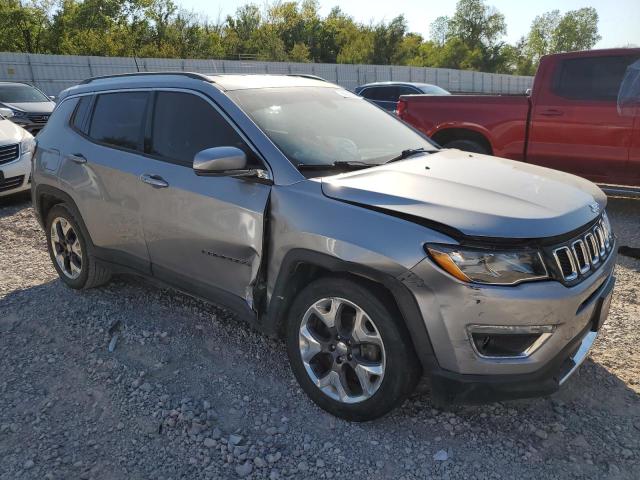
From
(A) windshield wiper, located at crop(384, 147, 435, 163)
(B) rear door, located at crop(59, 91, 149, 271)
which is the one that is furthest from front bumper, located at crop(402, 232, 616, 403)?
(B) rear door, located at crop(59, 91, 149, 271)

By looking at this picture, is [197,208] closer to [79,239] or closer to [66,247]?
[79,239]

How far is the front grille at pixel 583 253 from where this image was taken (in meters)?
2.36

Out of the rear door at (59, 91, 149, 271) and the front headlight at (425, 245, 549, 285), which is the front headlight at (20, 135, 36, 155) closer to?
the rear door at (59, 91, 149, 271)

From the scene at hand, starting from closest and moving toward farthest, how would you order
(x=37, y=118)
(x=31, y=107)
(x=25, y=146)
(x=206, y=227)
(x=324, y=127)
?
(x=206, y=227)
(x=324, y=127)
(x=25, y=146)
(x=37, y=118)
(x=31, y=107)

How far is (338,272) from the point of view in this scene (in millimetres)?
2615

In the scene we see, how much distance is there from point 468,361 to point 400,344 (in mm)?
307

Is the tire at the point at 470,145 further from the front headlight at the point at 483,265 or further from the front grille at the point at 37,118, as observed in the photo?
the front grille at the point at 37,118

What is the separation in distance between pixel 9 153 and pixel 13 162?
151 mm

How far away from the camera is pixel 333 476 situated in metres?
2.40

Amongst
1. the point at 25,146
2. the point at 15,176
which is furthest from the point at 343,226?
the point at 25,146

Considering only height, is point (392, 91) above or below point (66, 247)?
→ above

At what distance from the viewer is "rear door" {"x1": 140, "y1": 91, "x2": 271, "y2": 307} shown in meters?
2.94

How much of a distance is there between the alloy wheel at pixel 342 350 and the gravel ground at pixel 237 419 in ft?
0.65

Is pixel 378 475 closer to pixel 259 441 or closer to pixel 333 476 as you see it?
pixel 333 476
